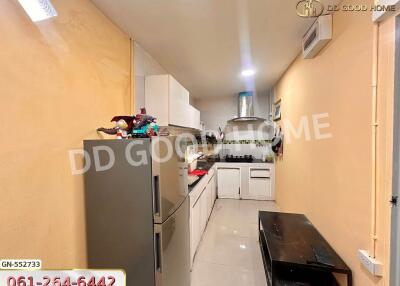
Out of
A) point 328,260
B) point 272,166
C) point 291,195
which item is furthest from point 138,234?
point 272,166

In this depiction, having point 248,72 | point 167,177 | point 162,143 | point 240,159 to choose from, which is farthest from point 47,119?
point 240,159

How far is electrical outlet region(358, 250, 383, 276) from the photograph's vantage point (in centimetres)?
99

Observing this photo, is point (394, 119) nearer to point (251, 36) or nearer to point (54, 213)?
point (251, 36)

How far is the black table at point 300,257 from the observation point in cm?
133

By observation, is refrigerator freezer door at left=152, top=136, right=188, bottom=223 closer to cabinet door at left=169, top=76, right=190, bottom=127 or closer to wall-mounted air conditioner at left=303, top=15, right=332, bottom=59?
cabinet door at left=169, top=76, right=190, bottom=127

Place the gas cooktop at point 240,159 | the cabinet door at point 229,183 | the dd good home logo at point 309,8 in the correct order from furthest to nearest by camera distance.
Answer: the gas cooktop at point 240,159 → the cabinet door at point 229,183 → the dd good home logo at point 309,8

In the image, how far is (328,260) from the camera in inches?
52.9

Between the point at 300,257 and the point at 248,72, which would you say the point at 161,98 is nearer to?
the point at 248,72

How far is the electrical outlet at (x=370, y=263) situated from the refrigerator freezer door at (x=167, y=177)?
3.99 feet

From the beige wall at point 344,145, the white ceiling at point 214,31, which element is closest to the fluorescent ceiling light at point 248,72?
the white ceiling at point 214,31

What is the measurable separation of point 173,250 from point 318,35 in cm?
208

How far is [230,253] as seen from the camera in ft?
7.41

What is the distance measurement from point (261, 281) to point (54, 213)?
1895mm

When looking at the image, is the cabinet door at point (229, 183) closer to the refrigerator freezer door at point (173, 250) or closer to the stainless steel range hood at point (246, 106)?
the stainless steel range hood at point (246, 106)
